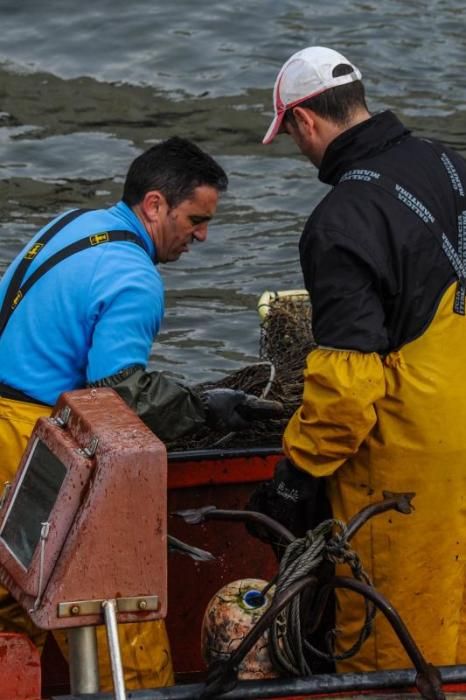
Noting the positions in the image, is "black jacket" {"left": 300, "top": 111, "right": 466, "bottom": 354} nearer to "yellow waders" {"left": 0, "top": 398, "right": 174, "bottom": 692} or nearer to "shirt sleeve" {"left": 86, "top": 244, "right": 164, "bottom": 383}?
"shirt sleeve" {"left": 86, "top": 244, "right": 164, "bottom": 383}

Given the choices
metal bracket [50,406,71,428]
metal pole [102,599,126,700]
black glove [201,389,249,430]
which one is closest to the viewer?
metal pole [102,599,126,700]

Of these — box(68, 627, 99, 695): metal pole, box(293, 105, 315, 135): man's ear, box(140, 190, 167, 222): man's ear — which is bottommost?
box(68, 627, 99, 695): metal pole

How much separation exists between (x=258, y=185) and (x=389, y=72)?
2821 mm

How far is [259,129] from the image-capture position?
14219 mm

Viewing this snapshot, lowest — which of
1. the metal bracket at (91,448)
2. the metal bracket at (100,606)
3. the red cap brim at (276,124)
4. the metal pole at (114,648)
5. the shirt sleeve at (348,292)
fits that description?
the metal bracket at (100,606)

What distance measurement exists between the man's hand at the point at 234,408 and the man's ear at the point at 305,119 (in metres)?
1.30

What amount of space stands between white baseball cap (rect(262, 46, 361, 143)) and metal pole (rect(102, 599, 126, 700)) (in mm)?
1814

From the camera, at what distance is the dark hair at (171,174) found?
5.33 m

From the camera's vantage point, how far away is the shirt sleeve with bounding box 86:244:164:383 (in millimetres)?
4949

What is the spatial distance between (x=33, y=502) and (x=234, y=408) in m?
1.85

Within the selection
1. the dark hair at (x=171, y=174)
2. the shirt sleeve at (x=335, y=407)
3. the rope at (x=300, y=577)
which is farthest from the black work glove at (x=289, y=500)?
the dark hair at (x=171, y=174)

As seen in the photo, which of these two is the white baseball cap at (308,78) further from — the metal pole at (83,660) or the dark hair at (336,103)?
the metal pole at (83,660)

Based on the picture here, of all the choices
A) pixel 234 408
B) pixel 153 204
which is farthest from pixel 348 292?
pixel 234 408

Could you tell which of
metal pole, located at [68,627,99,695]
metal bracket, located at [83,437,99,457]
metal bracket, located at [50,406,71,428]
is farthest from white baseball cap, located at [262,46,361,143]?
metal pole, located at [68,627,99,695]
